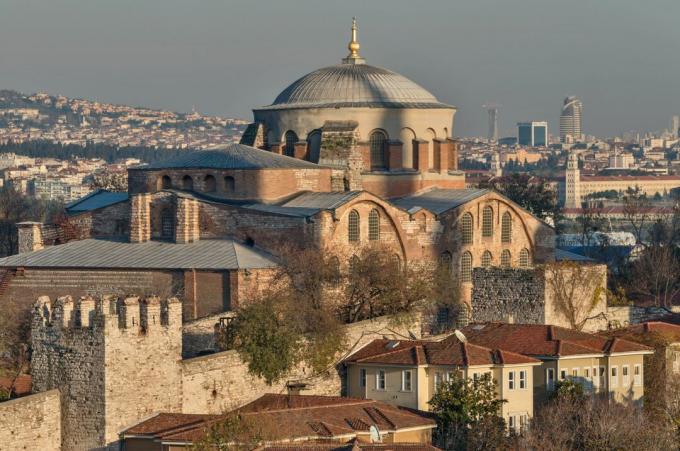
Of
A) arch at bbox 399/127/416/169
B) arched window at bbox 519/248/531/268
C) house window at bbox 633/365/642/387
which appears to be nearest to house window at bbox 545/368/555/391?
house window at bbox 633/365/642/387

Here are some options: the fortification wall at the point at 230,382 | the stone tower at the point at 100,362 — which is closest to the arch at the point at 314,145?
the fortification wall at the point at 230,382

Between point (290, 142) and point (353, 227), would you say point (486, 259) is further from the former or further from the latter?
point (290, 142)

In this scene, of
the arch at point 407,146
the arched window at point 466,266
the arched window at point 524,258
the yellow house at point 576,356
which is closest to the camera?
the yellow house at point 576,356

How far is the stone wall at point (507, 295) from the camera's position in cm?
5569

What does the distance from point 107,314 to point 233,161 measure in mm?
18985

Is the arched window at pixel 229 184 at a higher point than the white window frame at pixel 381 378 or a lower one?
higher

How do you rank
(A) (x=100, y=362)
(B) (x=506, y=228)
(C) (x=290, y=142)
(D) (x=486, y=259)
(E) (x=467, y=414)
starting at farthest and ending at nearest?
1. (C) (x=290, y=142)
2. (B) (x=506, y=228)
3. (D) (x=486, y=259)
4. (E) (x=467, y=414)
5. (A) (x=100, y=362)

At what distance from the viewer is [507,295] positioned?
56156 mm

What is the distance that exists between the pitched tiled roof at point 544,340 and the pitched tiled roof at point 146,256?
589 cm

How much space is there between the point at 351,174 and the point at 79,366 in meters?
22.5

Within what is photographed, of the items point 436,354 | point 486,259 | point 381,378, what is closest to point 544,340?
point 436,354

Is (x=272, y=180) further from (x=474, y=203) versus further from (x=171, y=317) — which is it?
(x=171, y=317)

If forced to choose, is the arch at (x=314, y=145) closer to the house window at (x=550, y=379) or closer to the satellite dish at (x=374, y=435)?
the house window at (x=550, y=379)

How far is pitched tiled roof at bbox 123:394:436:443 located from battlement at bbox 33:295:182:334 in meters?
1.74
